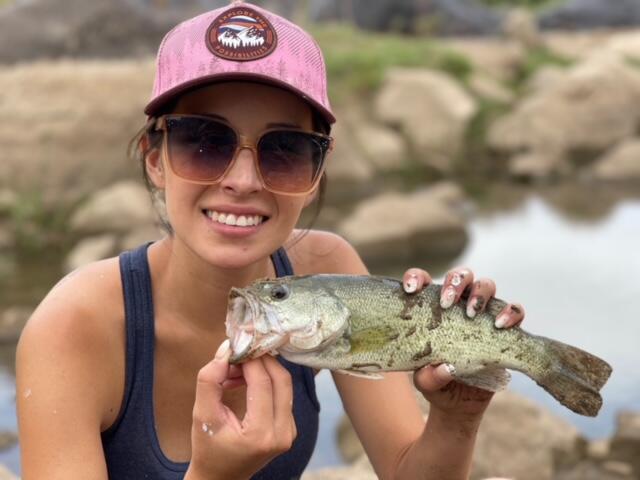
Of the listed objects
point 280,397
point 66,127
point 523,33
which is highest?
point 523,33

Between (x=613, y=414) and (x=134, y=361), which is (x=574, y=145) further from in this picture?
(x=134, y=361)

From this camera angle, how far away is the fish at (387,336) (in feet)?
8.45

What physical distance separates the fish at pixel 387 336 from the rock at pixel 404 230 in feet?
26.5

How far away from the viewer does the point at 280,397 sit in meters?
2.62

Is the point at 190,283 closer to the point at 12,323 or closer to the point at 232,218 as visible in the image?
the point at 232,218

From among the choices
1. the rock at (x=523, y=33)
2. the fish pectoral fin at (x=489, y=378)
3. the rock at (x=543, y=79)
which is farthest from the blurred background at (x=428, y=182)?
the fish pectoral fin at (x=489, y=378)

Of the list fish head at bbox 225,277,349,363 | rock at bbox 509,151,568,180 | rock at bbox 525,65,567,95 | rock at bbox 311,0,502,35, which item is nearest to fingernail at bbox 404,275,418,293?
fish head at bbox 225,277,349,363

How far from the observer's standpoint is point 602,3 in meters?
28.5

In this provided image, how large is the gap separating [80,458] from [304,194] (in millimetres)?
991

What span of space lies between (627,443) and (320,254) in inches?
147

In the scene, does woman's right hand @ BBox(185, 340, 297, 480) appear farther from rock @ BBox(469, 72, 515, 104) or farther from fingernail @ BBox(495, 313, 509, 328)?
rock @ BBox(469, 72, 515, 104)

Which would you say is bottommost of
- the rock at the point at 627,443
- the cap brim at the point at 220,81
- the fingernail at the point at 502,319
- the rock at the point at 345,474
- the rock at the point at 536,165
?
the rock at the point at 345,474

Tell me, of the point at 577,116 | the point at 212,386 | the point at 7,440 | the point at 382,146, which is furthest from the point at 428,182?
the point at 212,386

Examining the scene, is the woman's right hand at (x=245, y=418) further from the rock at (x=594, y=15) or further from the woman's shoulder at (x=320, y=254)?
the rock at (x=594, y=15)
